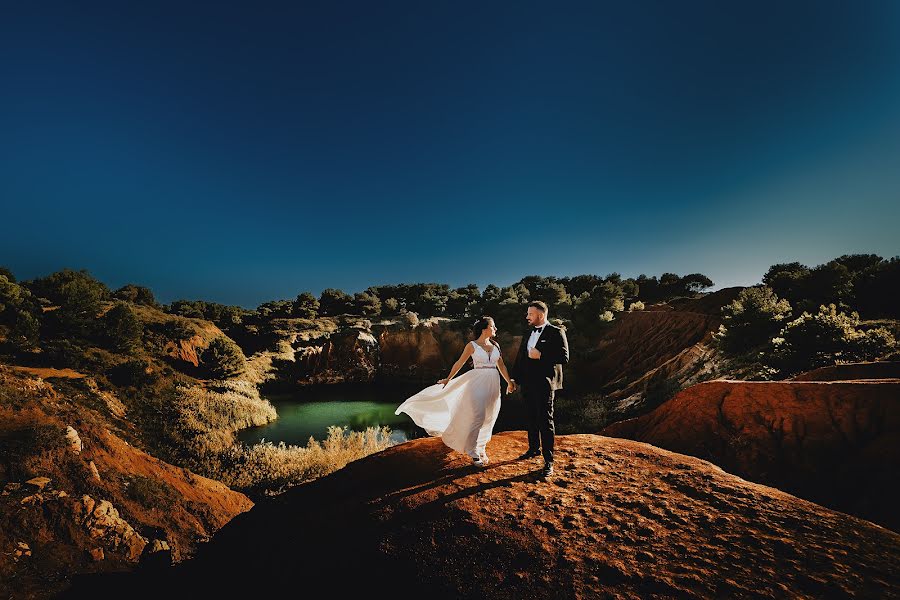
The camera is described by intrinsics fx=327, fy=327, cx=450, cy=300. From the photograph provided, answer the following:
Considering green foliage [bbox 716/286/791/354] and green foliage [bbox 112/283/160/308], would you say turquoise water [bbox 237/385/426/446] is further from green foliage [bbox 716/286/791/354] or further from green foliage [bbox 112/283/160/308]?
green foliage [bbox 112/283/160/308]

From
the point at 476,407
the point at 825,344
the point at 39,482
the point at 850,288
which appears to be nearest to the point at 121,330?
the point at 39,482

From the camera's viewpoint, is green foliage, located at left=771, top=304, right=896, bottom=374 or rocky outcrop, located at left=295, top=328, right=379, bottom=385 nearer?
green foliage, located at left=771, top=304, right=896, bottom=374

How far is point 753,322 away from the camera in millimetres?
14117

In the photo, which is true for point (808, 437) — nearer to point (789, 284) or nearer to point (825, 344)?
point (825, 344)

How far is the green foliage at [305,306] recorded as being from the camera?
43.2 m

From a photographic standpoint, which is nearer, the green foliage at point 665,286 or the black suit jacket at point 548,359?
the black suit jacket at point 548,359

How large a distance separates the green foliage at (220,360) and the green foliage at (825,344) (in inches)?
1173

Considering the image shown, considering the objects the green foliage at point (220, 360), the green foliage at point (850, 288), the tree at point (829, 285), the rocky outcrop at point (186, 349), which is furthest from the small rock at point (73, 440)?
the tree at point (829, 285)

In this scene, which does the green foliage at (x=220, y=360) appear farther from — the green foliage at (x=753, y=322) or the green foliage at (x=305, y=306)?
the green foliage at (x=753, y=322)

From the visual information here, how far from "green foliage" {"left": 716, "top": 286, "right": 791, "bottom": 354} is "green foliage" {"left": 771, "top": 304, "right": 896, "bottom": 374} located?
13.6ft

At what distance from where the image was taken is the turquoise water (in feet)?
57.5

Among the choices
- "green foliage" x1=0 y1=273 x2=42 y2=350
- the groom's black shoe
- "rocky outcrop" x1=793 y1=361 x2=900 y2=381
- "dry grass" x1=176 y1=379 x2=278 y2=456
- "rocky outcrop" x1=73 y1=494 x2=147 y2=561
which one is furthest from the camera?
"green foliage" x1=0 y1=273 x2=42 y2=350

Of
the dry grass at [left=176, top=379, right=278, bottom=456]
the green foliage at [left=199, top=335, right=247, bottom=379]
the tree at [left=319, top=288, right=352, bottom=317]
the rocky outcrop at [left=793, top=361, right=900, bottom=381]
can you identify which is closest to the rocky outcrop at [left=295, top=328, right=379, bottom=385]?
the green foliage at [left=199, top=335, right=247, bottom=379]

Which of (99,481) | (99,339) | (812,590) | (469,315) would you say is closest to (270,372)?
(99,339)
